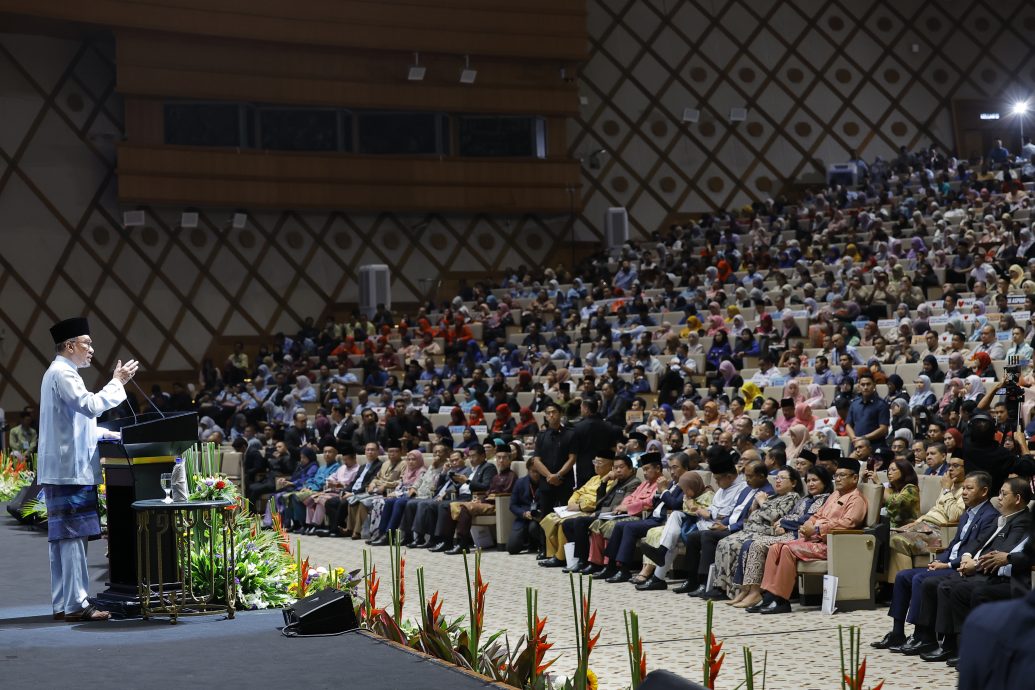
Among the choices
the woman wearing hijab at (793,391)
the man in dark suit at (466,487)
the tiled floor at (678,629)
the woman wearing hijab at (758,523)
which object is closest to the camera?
the tiled floor at (678,629)

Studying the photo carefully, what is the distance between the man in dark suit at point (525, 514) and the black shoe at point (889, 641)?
15.6 ft

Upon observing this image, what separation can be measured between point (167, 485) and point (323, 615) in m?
1.13

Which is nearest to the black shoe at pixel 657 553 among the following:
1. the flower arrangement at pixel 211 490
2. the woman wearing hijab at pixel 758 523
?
the woman wearing hijab at pixel 758 523

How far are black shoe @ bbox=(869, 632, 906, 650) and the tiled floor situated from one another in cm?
8

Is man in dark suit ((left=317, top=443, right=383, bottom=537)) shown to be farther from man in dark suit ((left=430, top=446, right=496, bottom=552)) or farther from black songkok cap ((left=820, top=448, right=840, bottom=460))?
black songkok cap ((left=820, top=448, right=840, bottom=460))

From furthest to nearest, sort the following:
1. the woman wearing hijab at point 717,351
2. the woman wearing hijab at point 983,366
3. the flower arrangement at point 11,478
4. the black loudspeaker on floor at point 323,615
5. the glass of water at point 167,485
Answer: the woman wearing hijab at point 717,351 → the flower arrangement at point 11,478 → the woman wearing hijab at point 983,366 → the glass of water at point 167,485 → the black loudspeaker on floor at point 323,615

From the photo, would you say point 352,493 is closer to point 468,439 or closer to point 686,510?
point 468,439

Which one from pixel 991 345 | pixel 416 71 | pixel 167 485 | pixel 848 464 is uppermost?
pixel 416 71

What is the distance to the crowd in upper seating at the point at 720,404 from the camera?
29.2ft

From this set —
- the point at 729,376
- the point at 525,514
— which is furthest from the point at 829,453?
the point at 729,376

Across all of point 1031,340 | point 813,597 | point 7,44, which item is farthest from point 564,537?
point 7,44

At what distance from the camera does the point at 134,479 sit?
23.6 feet

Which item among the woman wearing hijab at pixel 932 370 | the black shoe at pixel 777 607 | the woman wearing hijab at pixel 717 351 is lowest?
the black shoe at pixel 777 607

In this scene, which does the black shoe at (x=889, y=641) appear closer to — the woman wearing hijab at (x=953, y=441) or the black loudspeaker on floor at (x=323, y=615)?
the woman wearing hijab at (x=953, y=441)
